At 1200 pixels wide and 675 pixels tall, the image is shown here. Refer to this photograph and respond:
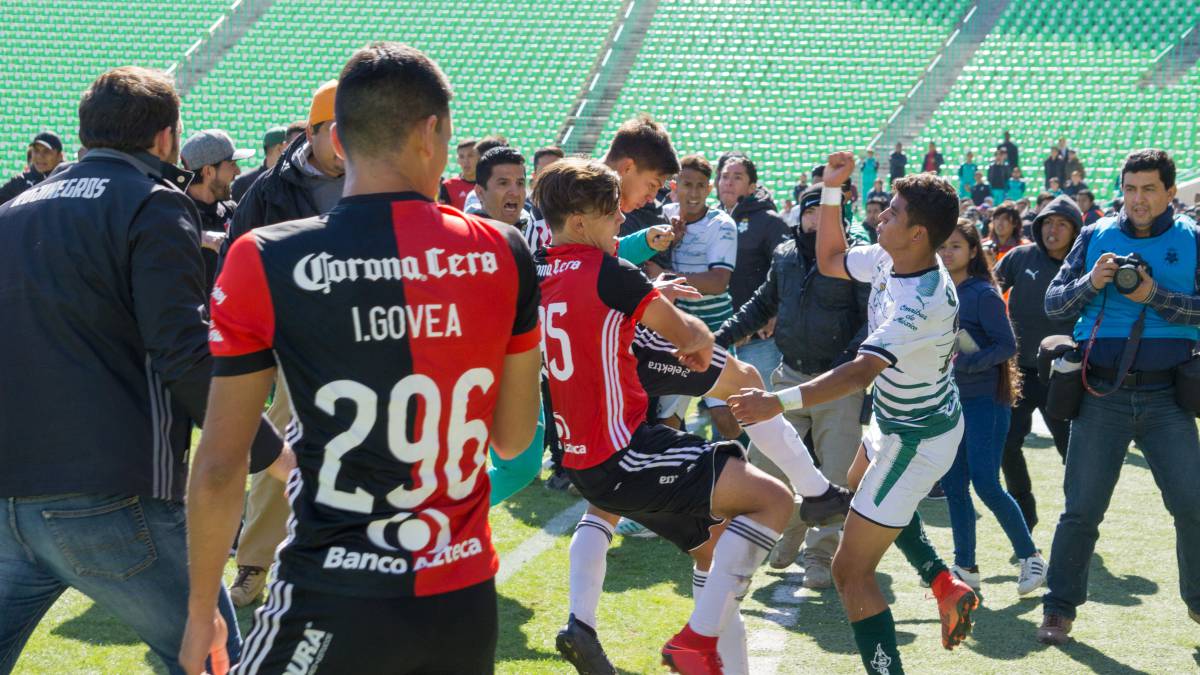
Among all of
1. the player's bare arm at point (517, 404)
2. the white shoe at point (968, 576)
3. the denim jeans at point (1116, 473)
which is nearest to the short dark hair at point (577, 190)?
the player's bare arm at point (517, 404)

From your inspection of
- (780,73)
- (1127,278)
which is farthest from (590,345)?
(780,73)

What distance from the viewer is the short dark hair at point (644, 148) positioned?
4.80m

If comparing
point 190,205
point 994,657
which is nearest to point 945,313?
point 994,657

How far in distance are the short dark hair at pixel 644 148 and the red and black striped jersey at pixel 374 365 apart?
98.6 inches

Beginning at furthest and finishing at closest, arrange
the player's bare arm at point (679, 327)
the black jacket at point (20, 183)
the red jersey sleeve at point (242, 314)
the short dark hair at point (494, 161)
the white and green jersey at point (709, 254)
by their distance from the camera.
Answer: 1. the black jacket at point (20, 183)
2. the white and green jersey at point (709, 254)
3. the short dark hair at point (494, 161)
4. the player's bare arm at point (679, 327)
5. the red jersey sleeve at point (242, 314)

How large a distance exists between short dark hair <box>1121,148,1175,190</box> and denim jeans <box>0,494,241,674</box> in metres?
4.10

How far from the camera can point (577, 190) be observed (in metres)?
4.07

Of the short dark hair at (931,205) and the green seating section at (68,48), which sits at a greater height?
the short dark hair at (931,205)

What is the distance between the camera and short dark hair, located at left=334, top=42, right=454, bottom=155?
2.33 metres

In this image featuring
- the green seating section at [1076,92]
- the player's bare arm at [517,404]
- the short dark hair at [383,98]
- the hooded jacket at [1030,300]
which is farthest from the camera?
the green seating section at [1076,92]

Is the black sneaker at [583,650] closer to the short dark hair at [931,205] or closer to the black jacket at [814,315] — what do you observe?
the short dark hair at [931,205]

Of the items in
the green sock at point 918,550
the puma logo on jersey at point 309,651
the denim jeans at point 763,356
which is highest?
the puma logo on jersey at point 309,651

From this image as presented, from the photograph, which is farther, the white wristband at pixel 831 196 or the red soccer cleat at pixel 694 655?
the white wristband at pixel 831 196

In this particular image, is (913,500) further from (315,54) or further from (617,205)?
(315,54)
